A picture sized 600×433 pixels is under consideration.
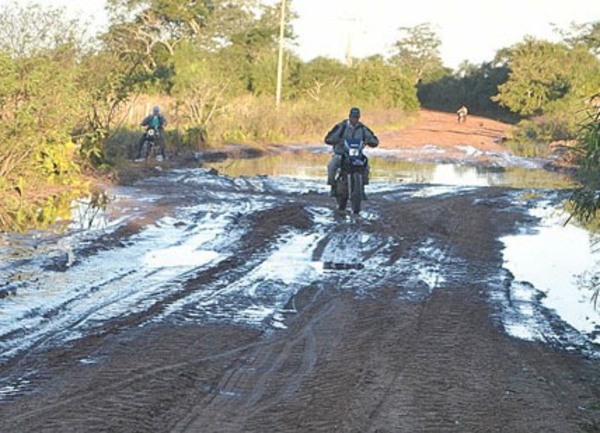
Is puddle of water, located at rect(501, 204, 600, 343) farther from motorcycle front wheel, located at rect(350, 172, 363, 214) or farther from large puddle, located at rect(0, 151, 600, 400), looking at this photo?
motorcycle front wheel, located at rect(350, 172, 363, 214)

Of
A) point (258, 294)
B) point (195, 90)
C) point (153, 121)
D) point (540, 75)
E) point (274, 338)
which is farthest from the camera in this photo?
point (540, 75)

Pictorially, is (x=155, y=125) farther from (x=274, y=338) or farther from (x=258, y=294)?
(x=274, y=338)

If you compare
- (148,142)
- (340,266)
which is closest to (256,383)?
(340,266)

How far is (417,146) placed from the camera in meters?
43.7

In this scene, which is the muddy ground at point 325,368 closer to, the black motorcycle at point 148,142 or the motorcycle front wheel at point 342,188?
the motorcycle front wheel at point 342,188

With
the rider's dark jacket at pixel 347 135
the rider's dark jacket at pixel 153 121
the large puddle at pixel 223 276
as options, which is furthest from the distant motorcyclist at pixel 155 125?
the rider's dark jacket at pixel 347 135

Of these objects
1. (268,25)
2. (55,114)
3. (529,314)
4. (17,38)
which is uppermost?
(268,25)

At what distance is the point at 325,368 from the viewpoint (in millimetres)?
6633

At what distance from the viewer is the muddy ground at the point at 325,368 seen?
5.51m

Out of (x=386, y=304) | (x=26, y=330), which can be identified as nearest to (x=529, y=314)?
(x=386, y=304)

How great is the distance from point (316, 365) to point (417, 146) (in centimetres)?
3767

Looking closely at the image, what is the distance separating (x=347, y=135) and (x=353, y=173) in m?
0.71

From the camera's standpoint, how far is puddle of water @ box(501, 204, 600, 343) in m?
8.71

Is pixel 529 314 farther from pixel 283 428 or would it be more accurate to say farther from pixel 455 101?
pixel 455 101
